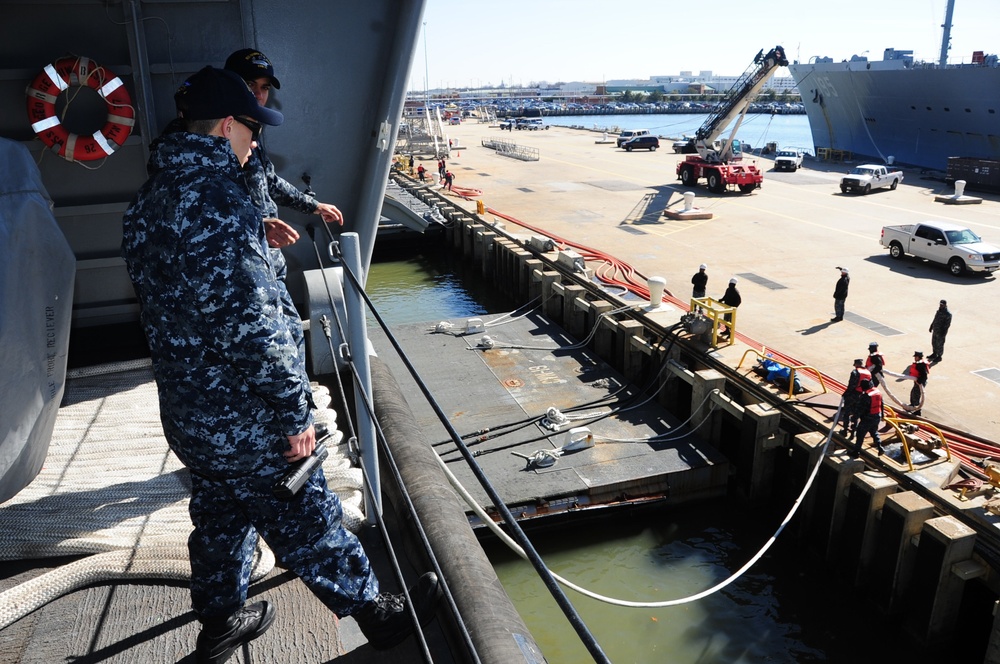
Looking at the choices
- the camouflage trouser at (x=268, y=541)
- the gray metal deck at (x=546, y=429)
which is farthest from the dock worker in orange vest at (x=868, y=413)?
the camouflage trouser at (x=268, y=541)

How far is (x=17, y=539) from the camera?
3725mm

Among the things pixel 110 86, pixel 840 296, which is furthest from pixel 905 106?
pixel 110 86

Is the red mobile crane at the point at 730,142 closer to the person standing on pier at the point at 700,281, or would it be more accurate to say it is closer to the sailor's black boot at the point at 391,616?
the person standing on pier at the point at 700,281

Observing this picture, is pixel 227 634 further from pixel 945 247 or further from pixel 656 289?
pixel 945 247

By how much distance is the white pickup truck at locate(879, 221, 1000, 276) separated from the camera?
18.1m

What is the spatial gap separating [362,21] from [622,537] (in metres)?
7.34

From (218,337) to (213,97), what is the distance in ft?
2.62

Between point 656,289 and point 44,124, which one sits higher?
point 44,124

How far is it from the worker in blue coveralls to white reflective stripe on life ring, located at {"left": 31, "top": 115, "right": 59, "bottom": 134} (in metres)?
3.83

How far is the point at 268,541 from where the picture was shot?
2.75 meters

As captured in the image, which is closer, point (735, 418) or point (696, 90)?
point (735, 418)

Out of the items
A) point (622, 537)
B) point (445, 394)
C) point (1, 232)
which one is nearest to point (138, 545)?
point (1, 232)

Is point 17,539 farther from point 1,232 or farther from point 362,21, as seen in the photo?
point 362,21

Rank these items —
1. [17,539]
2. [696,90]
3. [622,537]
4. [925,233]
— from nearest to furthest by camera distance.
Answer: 1. [17,539]
2. [622,537]
3. [925,233]
4. [696,90]
